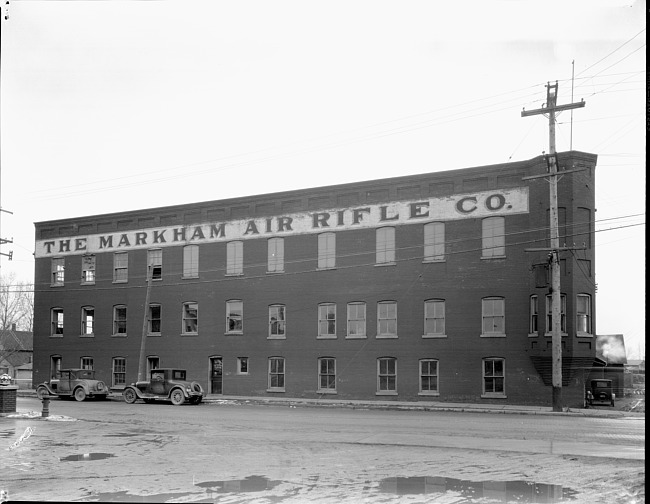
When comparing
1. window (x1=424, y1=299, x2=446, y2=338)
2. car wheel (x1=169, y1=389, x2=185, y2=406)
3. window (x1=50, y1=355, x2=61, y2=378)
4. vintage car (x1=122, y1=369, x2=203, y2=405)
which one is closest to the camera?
car wheel (x1=169, y1=389, x2=185, y2=406)

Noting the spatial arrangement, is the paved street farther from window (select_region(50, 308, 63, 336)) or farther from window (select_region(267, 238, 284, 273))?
window (select_region(50, 308, 63, 336))

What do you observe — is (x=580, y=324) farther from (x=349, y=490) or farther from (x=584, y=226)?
(x=349, y=490)

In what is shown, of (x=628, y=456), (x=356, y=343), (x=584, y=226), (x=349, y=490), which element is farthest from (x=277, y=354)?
(x=349, y=490)

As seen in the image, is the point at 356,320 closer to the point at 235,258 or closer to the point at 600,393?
the point at 235,258

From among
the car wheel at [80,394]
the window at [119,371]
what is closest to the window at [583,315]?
the car wheel at [80,394]

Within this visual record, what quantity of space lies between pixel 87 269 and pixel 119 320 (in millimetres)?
4303

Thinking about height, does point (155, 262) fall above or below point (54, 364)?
above

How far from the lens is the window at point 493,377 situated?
3344cm

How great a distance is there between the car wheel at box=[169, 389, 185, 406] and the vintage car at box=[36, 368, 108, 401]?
5303mm

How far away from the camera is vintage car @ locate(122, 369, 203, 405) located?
33.6m

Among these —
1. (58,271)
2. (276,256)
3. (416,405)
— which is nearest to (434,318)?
(416,405)

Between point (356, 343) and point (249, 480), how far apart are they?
1007 inches

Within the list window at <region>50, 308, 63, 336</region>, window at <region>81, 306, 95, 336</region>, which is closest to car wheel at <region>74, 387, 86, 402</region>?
window at <region>81, 306, 95, 336</region>

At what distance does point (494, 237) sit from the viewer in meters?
34.1
